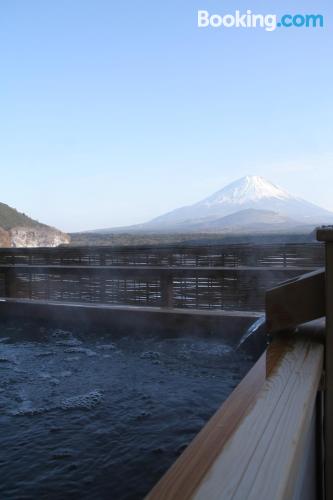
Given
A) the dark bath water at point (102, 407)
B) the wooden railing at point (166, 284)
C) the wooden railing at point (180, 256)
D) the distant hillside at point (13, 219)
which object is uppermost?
the distant hillside at point (13, 219)

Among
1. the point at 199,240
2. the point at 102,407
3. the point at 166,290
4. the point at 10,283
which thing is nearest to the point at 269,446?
the point at 102,407

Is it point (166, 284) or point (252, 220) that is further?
point (252, 220)

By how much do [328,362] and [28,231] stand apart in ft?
77.1

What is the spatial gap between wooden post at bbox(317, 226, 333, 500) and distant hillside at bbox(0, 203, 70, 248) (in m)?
21.3

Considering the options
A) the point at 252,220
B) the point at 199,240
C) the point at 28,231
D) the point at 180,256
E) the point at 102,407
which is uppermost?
the point at 252,220

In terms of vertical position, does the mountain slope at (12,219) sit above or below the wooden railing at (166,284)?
above

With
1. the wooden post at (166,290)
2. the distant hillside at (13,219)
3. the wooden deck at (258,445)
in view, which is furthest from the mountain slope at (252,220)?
the wooden deck at (258,445)

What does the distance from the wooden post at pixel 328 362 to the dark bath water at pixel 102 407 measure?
2.28 ft

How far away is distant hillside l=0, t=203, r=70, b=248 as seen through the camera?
73.6ft

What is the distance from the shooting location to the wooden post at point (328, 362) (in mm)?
1136

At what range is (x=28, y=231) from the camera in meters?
23.3

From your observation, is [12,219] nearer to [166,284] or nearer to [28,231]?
[28,231]

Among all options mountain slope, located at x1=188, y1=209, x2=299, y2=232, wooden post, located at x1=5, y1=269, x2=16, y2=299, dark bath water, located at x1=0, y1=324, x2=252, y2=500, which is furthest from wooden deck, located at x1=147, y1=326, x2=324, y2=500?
mountain slope, located at x1=188, y1=209, x2=299, y2=232

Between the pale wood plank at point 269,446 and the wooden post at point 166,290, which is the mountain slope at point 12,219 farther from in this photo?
the pale wood plank at point 269,446
